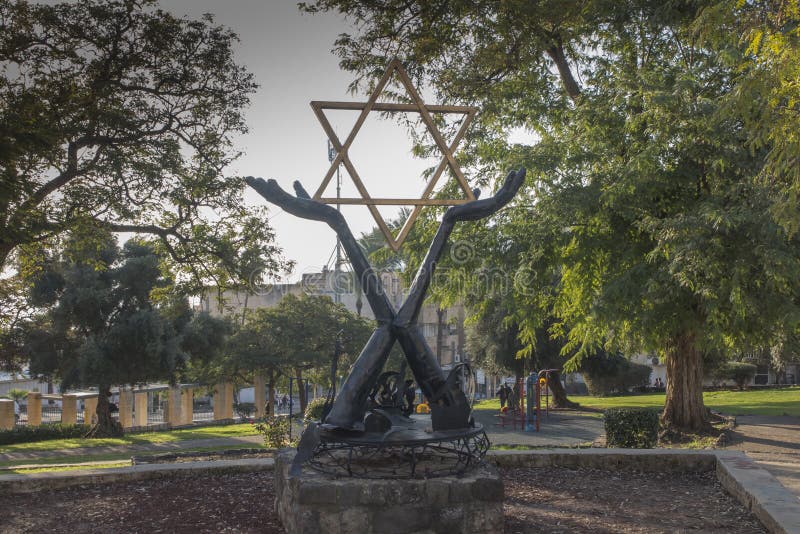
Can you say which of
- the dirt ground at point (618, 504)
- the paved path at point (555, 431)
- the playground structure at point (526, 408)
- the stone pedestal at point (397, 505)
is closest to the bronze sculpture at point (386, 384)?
the stone pedestal at point (397, 505)

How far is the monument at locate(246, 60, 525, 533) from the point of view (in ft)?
16.6

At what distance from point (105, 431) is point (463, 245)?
18.2 metres

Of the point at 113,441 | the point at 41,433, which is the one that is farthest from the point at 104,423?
the point at 41,433

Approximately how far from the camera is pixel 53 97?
12227 mm

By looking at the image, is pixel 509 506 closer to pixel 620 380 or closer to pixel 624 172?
pixel 624 172

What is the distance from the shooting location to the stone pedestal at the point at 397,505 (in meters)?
5.04

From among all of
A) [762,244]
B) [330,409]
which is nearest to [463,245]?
[762,244]

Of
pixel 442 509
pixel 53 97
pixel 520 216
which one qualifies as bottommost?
pixel 442 509

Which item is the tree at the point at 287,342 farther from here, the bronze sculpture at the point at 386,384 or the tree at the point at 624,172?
the bronze sculpture at the point at 386,384

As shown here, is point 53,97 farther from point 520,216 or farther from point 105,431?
point 105,431

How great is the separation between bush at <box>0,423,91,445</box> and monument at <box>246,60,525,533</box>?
2439 cm

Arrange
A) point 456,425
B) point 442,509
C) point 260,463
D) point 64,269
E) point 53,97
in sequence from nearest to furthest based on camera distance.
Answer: point 442,509, point 456,425, point 260,463, point 53,97, point 64,269

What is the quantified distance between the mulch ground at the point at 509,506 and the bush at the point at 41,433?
2190 cm

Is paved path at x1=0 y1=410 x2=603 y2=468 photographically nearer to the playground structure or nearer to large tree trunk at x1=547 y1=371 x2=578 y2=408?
the playground structure
